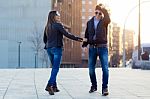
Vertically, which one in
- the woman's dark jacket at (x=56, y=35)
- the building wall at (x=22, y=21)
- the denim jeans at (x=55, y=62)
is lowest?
the denim jeans at (x=55, y=62)

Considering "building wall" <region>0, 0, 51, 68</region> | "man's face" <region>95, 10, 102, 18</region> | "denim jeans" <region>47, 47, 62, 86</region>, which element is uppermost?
"building wall" <region>0, 0, 51, 68</region>

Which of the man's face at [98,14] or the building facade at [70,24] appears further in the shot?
the building facade at [70,24]

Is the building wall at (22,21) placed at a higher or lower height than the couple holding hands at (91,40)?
higher

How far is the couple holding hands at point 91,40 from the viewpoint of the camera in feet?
32.5

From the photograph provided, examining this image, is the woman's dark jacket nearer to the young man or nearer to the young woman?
→ the young woman

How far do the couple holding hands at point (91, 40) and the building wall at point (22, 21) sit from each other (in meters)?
61.8

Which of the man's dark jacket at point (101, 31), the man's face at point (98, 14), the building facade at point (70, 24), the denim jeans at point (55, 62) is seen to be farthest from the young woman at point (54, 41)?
the building facade at point (70, 24)

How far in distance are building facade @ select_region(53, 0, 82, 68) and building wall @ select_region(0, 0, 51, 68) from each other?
520 centimetres

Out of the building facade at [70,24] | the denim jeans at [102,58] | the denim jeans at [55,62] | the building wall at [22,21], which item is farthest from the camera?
the building facade at [70,24]

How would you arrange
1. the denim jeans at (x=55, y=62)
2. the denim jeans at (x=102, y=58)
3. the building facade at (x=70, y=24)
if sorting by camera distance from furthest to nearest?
the building facade at (x=70, y=24) → the denim jeans at (x=55, y=62) → the denim jeans at (x=102, y=58)

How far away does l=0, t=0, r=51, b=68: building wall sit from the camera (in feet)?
236

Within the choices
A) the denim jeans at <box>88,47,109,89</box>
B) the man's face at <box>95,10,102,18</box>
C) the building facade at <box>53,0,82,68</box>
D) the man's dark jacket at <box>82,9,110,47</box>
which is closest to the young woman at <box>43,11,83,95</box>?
the man's dark jacket at <box>82,9,110,47</box>

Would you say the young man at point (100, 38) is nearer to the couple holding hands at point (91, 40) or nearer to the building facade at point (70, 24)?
the couple holding hands at point (91, 40)

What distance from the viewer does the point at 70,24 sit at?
3733 inches
